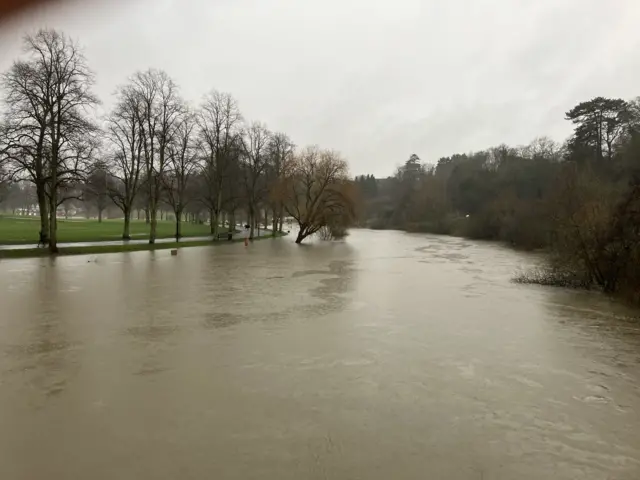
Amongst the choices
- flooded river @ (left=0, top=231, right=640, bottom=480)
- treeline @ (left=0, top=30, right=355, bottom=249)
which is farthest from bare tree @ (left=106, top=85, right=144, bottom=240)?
flooded river @ (left=0, top=231, right=640, bottom=480)

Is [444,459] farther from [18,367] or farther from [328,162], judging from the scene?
[328,162]

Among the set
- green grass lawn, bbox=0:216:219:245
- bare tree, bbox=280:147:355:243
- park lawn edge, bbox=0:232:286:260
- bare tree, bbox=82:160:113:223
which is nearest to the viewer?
park lawn edge, bbox=0:232:286:260

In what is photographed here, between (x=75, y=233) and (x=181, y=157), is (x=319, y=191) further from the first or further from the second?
(x=75, y=233)

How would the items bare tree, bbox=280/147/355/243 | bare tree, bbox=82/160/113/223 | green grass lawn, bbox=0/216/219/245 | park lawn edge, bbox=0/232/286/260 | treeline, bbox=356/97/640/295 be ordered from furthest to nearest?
bare tree, bbox=280/147/355/243
green grass lawn, bbox=0/216/219/245
bare tree, bbox=82/160/113/223
park lawn edge, bbox=0/232/286/260
treeline, bbox=356/97/640/295

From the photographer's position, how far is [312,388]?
688 cm

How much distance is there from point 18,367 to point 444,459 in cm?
677

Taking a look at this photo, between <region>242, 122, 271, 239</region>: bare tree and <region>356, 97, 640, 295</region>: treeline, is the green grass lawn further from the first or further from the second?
<region>356, 97, 640, 295</region>: treeline

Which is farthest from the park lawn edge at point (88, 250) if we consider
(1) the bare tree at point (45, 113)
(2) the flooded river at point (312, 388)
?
(2) the flooded river at point (312, 388)

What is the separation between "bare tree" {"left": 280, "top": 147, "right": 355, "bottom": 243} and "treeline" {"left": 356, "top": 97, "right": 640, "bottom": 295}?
17494mm

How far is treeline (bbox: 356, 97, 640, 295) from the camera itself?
1808 cm

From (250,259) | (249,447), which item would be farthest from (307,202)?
(249,447)

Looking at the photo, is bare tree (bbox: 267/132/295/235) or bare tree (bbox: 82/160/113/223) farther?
bare tree (bbox: 267/132/295/235)

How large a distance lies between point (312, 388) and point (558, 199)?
67.5 feet

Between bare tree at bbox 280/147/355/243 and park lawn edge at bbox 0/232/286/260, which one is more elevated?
bare tree at bbox 280/147/355/243
